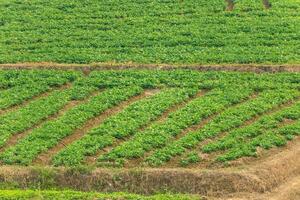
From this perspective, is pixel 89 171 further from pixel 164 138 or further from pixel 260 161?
pixel 260 161

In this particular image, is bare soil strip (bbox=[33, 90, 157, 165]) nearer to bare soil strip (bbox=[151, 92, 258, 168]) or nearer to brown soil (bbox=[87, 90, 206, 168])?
brown soil (bbox=[87, 90, 206, 168])

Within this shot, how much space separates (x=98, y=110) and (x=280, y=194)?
12403 mm

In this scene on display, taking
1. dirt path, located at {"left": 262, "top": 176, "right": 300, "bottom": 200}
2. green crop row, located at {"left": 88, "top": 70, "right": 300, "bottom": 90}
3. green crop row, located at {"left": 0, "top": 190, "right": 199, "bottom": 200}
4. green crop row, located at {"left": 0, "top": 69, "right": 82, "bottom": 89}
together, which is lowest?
green crop row, located at {"left": 0, "top": 190, "right": 199, "bottom": 200}

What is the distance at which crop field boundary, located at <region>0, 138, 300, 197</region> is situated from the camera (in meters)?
32.3

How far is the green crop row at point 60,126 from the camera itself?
35.5 metres

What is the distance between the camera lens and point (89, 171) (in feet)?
110

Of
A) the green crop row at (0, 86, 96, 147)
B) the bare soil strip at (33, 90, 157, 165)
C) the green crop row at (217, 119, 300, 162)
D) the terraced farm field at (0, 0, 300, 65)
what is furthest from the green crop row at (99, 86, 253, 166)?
the green crop row at (0, 86, 96, 147)

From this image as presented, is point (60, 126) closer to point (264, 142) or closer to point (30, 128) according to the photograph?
point (30, 128)

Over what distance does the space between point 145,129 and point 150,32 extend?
1322 centimetres

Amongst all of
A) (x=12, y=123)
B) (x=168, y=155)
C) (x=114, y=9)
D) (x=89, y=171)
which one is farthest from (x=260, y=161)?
(x=114, y=9)

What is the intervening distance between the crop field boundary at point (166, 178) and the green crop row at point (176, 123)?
1496 millimetres

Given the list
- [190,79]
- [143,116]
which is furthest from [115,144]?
[190,79]

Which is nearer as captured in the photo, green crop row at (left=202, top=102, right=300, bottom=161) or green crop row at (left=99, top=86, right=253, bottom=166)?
green crop row at (left=202, top=102, right=300, bottom=161)

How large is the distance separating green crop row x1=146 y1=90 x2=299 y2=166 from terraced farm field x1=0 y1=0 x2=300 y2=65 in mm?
4571
